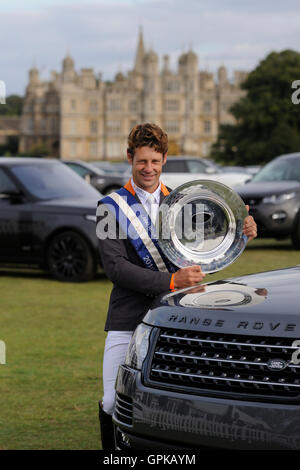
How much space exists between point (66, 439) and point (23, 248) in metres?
7.54

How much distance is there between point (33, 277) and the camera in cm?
1363

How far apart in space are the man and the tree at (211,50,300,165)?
232 ft

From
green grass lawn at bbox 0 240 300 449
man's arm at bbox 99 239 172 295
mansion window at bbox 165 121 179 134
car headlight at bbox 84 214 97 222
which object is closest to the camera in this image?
man's arm at bbox 99 239 172 295

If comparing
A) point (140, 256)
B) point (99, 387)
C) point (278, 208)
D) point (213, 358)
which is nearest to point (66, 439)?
point (99, 387)

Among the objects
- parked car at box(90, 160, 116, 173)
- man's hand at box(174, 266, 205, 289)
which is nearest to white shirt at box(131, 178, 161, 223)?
man's hand at box(174, 266, 205, 289)

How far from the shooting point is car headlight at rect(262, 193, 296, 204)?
1602 centimetres

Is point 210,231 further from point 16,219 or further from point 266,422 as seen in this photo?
point 16,219

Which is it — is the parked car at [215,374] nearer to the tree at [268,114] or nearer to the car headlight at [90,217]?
the car headlight at [90,217]

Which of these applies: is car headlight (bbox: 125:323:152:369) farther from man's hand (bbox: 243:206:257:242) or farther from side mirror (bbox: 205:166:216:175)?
side mirror (bbox: 205:166:216:175)

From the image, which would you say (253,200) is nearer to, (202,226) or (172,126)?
(202,226)

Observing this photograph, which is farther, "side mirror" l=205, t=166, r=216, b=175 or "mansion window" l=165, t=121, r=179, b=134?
"mansion window" l=165, t=121, r=179, b=134

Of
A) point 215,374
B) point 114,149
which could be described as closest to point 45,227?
point 215,374

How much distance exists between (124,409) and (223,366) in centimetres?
55

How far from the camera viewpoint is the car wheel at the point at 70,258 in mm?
12586
